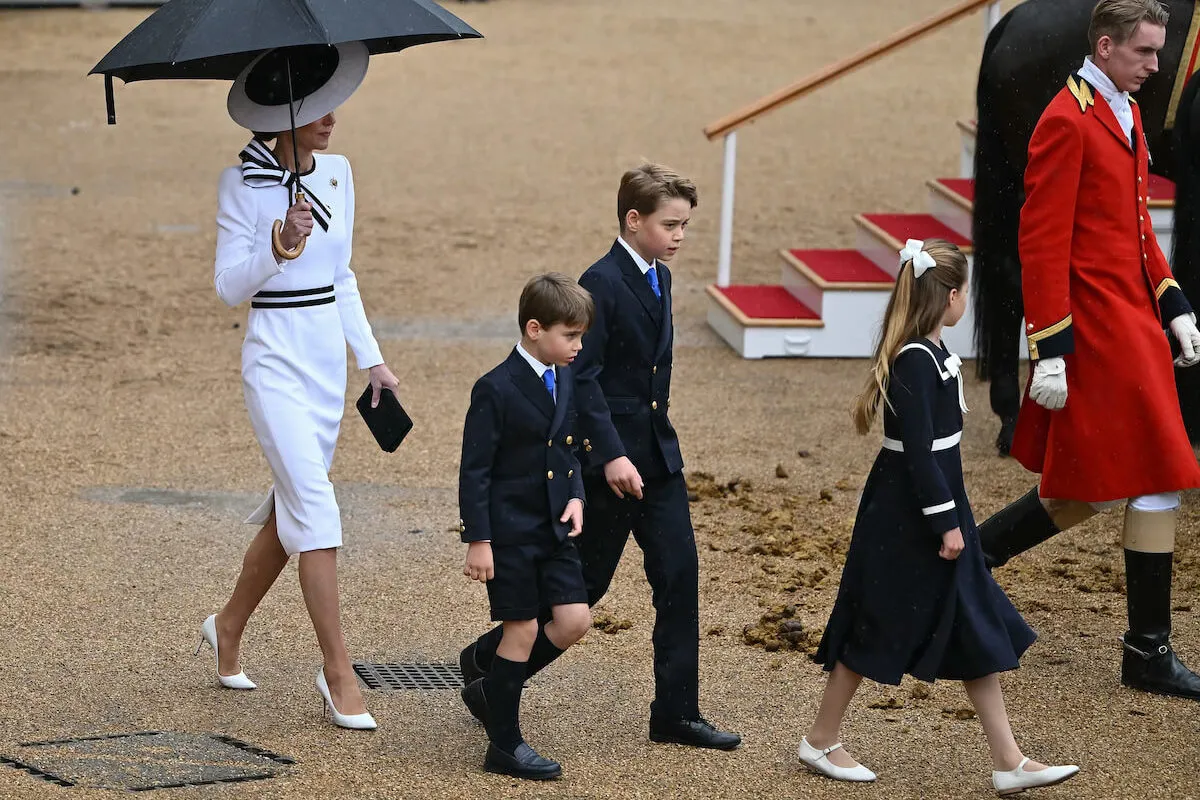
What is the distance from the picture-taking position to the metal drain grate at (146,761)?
401cm

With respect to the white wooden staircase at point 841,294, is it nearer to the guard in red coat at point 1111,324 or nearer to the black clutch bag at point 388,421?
the guard in red coat at point 1111,324

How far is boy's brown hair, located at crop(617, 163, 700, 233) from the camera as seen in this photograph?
4.20m

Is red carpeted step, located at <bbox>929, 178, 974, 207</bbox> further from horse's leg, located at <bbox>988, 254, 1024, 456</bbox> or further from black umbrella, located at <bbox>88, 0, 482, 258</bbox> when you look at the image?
black umbrella, located at <bbox>88, 0, 482, 258</bbox>

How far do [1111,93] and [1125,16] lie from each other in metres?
0.21

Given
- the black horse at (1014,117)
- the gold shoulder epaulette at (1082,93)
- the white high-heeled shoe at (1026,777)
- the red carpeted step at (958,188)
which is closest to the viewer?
the white high-heeled shoe at (1026,777)

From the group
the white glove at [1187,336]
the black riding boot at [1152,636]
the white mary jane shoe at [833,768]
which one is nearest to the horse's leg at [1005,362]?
the white glove at [1187,336]

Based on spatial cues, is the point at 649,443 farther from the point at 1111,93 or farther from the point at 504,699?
the point at 1111,93

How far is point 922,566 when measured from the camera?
407cm

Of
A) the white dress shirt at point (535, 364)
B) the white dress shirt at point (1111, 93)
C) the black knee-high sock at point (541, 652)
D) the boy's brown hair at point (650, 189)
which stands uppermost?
the white dress shirt at point (1111, 93)

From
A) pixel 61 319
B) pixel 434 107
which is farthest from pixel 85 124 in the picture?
pixel 61 319

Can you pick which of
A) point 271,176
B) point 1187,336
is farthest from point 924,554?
point 271,176

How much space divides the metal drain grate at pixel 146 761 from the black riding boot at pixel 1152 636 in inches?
87.5

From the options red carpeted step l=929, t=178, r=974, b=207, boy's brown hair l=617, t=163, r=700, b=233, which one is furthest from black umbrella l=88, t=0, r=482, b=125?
red carpeted step l=929, t=178, r=974, b=207

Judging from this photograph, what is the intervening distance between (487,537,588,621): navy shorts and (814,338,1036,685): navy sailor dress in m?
0.64
